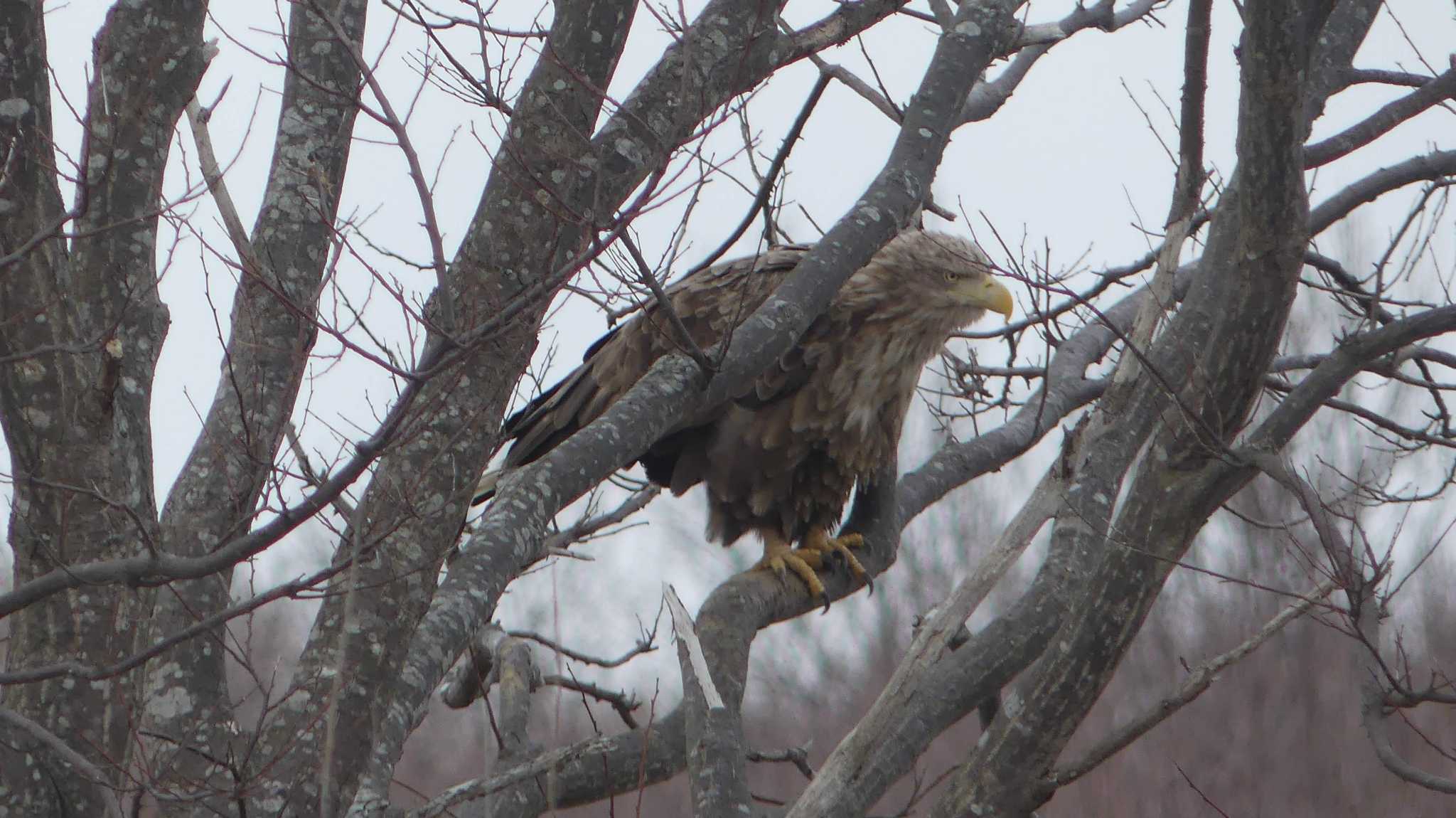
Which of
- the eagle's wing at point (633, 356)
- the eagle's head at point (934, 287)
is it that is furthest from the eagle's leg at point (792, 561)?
the eagle's head at point (934, 287)

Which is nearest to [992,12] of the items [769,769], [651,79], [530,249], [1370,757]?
[651,79]

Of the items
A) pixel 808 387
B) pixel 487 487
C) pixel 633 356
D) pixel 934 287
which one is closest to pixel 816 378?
pixel 808 387

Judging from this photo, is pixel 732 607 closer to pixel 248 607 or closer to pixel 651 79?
pixel 651 79

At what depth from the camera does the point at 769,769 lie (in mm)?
11898

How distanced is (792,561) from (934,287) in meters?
1.07

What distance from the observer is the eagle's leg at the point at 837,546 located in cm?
431

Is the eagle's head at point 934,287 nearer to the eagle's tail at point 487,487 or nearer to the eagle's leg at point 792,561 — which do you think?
the eagle's leg at point 792,561

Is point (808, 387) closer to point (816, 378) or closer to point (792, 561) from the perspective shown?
point (816, 378)

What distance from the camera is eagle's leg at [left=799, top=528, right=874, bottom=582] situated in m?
4.31

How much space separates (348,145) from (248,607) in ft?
6.66

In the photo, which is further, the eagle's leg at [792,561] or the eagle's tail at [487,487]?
the eagle's tail at [487,487]

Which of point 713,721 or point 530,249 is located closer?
point 713,721

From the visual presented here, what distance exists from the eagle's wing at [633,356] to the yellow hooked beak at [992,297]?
0.61 metres

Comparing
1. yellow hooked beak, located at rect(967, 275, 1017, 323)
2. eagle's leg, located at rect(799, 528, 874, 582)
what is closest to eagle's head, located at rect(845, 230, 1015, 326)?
yellow hooked beak, located at rect(967, 275, 1017, 323)
